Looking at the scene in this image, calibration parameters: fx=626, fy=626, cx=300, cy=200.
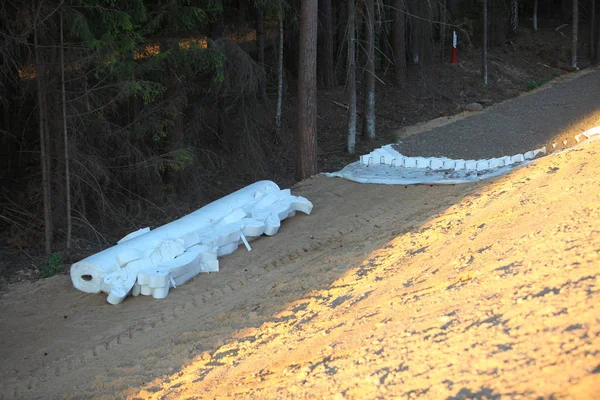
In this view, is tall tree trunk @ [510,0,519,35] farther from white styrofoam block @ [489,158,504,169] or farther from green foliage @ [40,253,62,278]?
green foliage @ [40,253,62,278]

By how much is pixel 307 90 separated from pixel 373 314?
8964 mm

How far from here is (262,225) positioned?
1029cm

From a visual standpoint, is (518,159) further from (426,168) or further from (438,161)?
(426,168)

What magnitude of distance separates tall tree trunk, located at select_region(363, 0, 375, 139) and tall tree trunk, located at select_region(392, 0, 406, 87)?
3.45 m

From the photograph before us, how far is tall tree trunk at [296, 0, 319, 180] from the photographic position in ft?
44.6

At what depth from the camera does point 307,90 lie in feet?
45.8

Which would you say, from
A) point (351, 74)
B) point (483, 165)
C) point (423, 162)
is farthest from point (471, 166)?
point (351, 74)

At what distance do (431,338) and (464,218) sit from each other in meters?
4.32

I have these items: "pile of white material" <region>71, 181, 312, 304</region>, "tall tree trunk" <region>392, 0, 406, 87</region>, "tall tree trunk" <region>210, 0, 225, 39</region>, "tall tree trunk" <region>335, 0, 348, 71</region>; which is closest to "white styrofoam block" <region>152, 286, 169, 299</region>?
"pile of white material" <region>71, 181, 312, 304</region>

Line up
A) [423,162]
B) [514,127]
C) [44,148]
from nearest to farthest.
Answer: [44,148] → [423,162] → [514,127]

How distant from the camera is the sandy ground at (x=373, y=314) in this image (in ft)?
13.3

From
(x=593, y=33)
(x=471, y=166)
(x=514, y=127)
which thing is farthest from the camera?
(x=593, y=33)

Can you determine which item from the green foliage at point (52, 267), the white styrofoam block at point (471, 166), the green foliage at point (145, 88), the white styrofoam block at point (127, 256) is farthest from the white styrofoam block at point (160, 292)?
the white styrofoam block at point (471, 166)

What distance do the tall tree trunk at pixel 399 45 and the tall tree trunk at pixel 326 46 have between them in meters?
2.24
